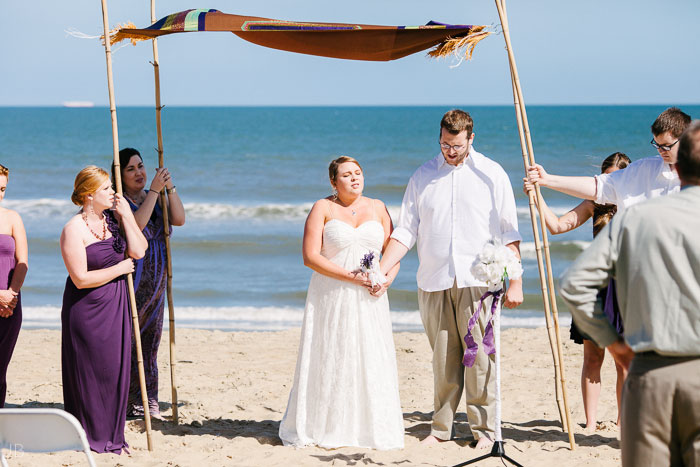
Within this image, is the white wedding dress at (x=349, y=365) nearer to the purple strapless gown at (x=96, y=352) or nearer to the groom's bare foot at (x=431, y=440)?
the groom's bare foot at (x=431, y=440)

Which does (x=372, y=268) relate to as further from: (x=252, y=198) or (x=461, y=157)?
(x=252, y=198)

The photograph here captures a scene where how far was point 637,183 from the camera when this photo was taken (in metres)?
4.86

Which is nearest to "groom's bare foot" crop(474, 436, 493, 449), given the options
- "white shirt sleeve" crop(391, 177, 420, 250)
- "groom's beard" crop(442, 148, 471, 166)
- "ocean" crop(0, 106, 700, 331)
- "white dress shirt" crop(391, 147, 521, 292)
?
"white dress shirt" crop(391, 147, 521, 292)

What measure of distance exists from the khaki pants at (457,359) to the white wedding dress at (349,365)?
0.96 ft

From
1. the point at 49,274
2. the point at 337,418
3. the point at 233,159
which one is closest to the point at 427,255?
the point at 337,418

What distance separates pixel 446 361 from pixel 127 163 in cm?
256

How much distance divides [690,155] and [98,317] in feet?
11.8

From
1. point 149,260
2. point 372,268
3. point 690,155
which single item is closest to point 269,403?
point 149,260

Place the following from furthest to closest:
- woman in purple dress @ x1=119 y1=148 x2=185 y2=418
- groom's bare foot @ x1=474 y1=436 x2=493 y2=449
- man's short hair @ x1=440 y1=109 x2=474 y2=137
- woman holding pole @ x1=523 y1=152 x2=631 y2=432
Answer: woman in purple dress @ x1=119 y1=148 x2=185 y2=418
woman holding pole @ x1=523 y1=152 x2=631 y2=432
groom's bare foot @ x1=474 y1=436 x2=493 y2=449
man's short hair @ x1=440 y1=109 x2=474 y2=137

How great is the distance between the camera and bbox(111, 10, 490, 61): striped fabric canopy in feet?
16.3

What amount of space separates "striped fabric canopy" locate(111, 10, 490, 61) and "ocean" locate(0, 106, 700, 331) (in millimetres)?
1507

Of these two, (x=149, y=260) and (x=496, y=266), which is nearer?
(x=496, y=266)

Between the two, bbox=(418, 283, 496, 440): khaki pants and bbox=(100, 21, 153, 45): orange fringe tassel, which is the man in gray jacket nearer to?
bbox=(418, 283, 496, 440): khaki pants

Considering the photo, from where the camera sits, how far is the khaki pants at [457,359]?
5.05 metres
